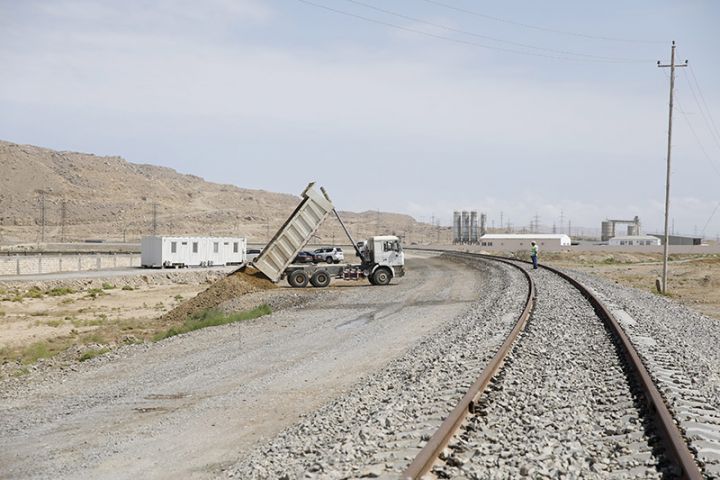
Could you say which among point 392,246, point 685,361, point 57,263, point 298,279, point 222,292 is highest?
point 392,246

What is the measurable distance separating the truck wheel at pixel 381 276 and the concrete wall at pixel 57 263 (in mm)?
35520

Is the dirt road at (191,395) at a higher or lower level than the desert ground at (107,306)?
higher

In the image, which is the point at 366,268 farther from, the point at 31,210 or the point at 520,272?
the point at 31,210

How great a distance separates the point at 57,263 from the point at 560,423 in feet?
215

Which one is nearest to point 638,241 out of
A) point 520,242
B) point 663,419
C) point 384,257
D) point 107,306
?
point 520,242

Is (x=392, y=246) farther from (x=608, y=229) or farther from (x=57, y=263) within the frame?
(x=608, y=229)

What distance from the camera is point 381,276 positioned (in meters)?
41.2

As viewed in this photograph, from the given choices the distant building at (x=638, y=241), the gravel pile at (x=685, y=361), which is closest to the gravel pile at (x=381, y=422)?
the gravel pile at (x=685, y=361)

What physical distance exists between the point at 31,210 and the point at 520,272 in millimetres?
160176

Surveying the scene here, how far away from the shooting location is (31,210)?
18225 centimetres

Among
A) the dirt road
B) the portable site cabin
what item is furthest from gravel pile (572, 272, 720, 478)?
the portable site cabin

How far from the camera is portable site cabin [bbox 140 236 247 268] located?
227 ft

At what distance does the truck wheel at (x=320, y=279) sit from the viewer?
4084cm

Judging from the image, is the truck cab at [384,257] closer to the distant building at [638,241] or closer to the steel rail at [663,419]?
the steel rail at [663,419]
